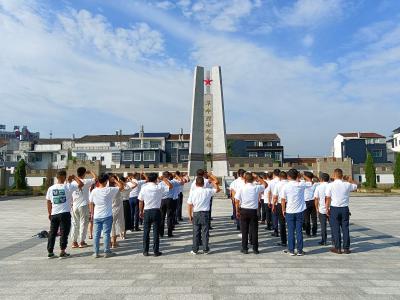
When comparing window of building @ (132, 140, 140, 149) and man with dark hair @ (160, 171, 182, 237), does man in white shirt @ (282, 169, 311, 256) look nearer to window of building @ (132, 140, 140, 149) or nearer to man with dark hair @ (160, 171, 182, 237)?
man with dark hair @ (160, 171, 182, 237)

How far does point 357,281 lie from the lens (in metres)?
5.29

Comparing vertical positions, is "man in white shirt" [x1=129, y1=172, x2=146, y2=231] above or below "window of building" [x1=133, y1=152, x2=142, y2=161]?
below

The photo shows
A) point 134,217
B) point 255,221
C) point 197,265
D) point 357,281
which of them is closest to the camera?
point 357,281

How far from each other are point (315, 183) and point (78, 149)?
5563 centimetres

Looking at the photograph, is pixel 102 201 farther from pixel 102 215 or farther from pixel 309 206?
pixel 309 206

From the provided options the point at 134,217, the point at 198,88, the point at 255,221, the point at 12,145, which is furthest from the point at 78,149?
the point at 255,221

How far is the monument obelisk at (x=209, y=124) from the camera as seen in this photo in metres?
29.9

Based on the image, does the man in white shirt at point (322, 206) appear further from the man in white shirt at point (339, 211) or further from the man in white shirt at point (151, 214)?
the man in white shirt at point (151, 214)

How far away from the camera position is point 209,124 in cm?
3039

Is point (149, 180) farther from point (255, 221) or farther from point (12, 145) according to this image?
point (12, 145)

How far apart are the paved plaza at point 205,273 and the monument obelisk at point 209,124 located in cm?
2146

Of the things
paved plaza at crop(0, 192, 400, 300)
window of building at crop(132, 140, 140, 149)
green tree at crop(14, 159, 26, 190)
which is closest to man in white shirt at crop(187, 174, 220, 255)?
paved plaza at crop(0, 192, 400, 300)

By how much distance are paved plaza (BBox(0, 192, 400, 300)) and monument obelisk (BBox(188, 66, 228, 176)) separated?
21.5m

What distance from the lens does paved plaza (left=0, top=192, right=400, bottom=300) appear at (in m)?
4.78
